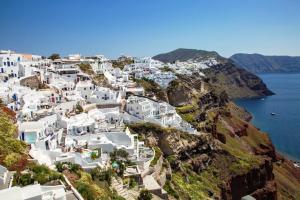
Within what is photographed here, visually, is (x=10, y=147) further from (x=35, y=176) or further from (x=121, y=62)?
(x=121, y=62)

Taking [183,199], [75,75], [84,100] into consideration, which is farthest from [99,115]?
[75,75]

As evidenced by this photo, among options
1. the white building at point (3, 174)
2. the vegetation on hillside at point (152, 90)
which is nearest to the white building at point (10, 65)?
the vegetation on hillside at point (152, 90)

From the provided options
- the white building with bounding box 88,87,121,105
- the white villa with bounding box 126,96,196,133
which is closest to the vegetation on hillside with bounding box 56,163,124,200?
the white villa with bounding box 126,96,196,133

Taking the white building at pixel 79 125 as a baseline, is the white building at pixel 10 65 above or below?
above

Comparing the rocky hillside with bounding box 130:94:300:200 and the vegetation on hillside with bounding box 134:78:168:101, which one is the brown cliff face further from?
the vegetation on hillside with bounding box 134:78:168:101

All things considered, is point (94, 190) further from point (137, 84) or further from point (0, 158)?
point (137, 84)

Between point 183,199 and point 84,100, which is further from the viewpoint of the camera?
point 84,100

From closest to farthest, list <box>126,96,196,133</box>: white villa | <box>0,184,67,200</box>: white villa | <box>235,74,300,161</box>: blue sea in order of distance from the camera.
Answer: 1. <box>0,184,67,200</box>: white villa
2. <box>126,96,196,133</box>: white villa
3. <box>235,74,300,161</box>: blue sea

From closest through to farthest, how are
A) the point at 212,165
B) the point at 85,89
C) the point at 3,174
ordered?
the point at 3,174, the point at 212,165, the point at 85,89

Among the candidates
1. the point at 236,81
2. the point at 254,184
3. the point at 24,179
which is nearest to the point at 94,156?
the point at 24,179

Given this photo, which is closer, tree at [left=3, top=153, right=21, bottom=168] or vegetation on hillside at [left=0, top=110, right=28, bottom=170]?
tree at [left=3, top=153, right=21, bottom=168]

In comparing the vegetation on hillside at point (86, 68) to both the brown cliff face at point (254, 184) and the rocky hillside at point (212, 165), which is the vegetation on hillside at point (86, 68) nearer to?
the rocky hillside at point (212, 165)
